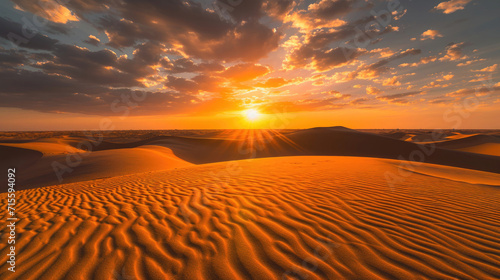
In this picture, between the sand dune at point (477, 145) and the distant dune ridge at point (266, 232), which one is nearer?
the distant dune ridge at point (266, 232)

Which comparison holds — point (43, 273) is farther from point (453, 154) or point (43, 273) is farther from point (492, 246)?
point (453, 154)

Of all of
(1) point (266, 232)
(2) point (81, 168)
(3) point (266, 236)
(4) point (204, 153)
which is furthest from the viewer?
(4) point (204, 153)

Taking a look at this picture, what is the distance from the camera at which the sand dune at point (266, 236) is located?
233cm

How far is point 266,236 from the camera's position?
9.72ft

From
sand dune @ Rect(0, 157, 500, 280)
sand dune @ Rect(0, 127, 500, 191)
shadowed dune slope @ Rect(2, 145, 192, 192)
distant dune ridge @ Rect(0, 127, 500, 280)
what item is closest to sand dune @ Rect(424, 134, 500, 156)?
sand dune @ Rect(0, 127, 500, 191)

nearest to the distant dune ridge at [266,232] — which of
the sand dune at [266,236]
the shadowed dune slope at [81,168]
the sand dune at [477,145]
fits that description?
the sand dune at [266,236]

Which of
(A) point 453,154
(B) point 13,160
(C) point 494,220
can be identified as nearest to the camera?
(C) point 494,220

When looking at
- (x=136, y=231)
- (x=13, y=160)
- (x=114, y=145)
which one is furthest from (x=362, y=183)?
(x=114, y=145)

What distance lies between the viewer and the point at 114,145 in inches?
1168

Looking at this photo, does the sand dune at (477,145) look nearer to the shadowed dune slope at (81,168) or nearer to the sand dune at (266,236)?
the sand dune at (266,236)

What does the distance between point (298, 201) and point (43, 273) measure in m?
4.10

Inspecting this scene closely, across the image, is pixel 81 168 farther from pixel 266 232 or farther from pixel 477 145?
pixel 477 145

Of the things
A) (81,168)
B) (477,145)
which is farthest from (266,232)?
(477,145)

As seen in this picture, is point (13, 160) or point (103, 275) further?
point (13, 160)
